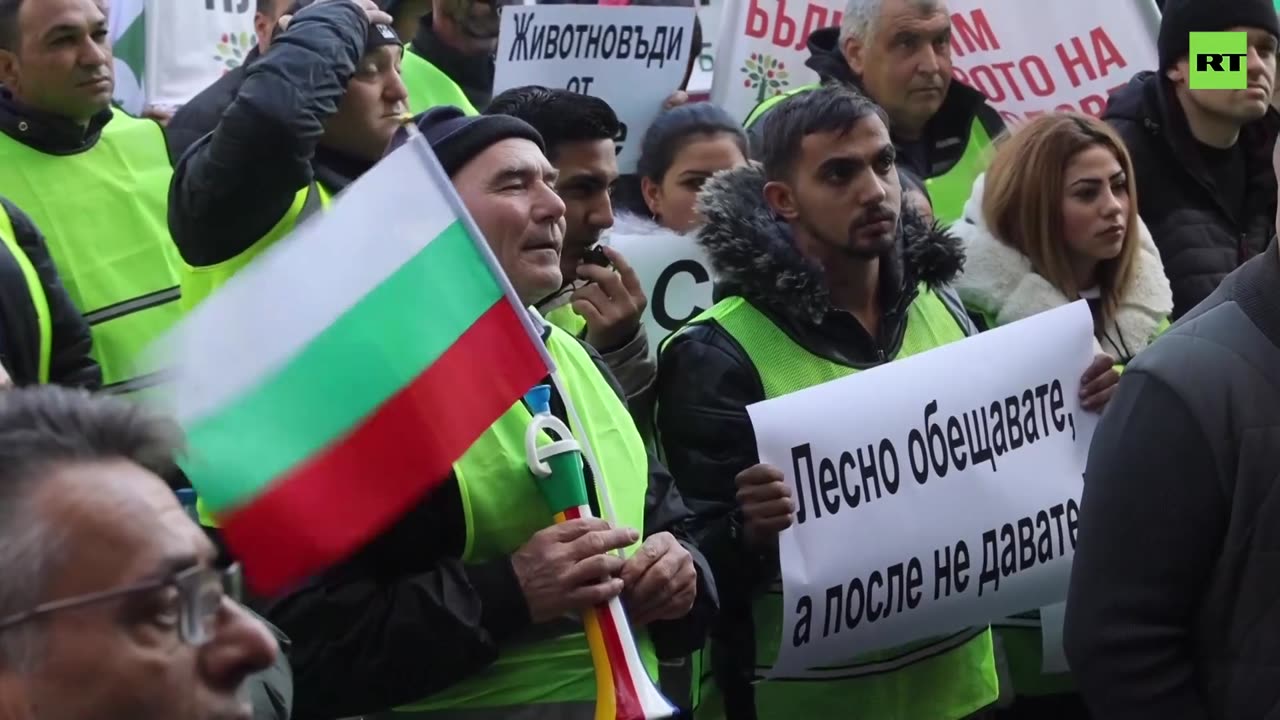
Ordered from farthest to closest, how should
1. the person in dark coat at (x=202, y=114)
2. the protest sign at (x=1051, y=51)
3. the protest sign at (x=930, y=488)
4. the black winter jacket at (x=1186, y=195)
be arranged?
the protest sign at (x=1051, y=51) → the black winter jacket at (x=1186, y=195) → the person in dark coat at (x=202, y=114) → the protest sign at (x=930, y=488)

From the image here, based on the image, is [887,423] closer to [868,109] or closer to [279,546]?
[868,109]

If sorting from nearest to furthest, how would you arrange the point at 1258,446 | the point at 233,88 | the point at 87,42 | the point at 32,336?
the point at 1258,446 → the point at 32,336 → the point at 87,42 → the point at 233,88

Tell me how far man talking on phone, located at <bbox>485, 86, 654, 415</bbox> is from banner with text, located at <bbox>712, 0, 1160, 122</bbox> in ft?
7.13

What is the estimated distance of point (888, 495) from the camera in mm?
3934

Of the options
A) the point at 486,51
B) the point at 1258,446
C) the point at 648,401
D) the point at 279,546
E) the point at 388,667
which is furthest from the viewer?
the point at 486,51

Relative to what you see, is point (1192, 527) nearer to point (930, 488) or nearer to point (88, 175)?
point (930, 488)

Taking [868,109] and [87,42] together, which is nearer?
[868,109]

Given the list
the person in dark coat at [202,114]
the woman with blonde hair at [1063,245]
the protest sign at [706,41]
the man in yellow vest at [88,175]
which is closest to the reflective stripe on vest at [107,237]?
the man in yellow vest at [88,175]

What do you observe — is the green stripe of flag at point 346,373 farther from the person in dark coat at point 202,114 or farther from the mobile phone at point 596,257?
the person in dark coat at point 202,114

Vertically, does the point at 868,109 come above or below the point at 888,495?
above

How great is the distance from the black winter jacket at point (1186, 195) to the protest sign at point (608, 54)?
4.54 feet

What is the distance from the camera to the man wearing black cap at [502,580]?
3.06 metres

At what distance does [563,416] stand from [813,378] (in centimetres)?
84

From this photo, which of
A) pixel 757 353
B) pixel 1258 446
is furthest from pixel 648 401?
pixel 1258 446
